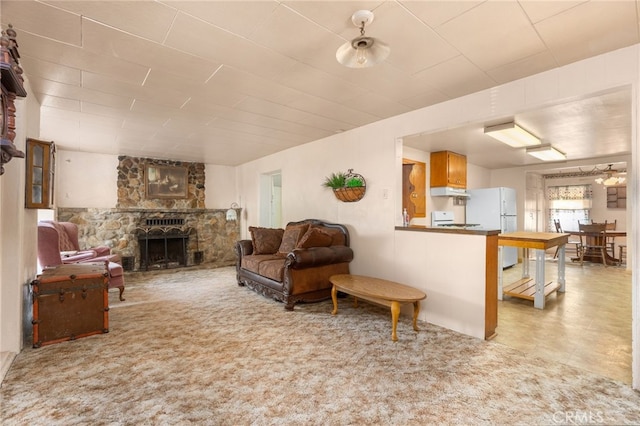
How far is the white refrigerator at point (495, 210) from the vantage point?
5750 millimetres

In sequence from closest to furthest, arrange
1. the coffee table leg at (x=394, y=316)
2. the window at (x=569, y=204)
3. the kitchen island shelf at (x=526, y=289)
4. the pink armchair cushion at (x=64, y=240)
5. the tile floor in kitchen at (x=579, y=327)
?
the tile floor in kitchen at (x=579, y=327)
the coffee table leg at (x=394, y=316)
the kitchen island shelf at (x=526, y=289)
the pink armchair cushion at (x=64, y=240)
the window at (x=569, y=204)

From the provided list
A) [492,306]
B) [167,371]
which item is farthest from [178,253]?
[492,306]

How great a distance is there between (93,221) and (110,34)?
4.92 metres

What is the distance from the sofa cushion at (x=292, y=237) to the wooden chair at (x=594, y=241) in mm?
6367

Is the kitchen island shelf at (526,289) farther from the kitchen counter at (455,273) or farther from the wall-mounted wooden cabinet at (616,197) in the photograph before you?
the wall-mounted wooden cabinet at (616,197)

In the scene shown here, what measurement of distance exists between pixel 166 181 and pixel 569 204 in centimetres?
1197

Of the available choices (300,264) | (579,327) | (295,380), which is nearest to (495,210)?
(579,327)

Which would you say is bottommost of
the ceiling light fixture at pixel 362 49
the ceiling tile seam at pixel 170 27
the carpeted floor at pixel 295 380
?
the carpeted floor at pixel 295 380

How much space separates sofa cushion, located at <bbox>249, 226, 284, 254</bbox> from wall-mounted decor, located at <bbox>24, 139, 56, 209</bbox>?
2.43m

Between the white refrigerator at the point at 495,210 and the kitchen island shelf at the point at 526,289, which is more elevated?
the white refrigerator at the point at 495,210

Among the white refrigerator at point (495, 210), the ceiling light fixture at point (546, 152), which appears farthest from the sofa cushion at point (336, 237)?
the ceiling light fixture at point (546, 152)

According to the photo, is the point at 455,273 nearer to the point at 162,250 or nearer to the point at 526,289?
the point at 526,289

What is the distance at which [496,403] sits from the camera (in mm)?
1808

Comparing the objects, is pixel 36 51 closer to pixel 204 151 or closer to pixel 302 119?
pixel 302 119
